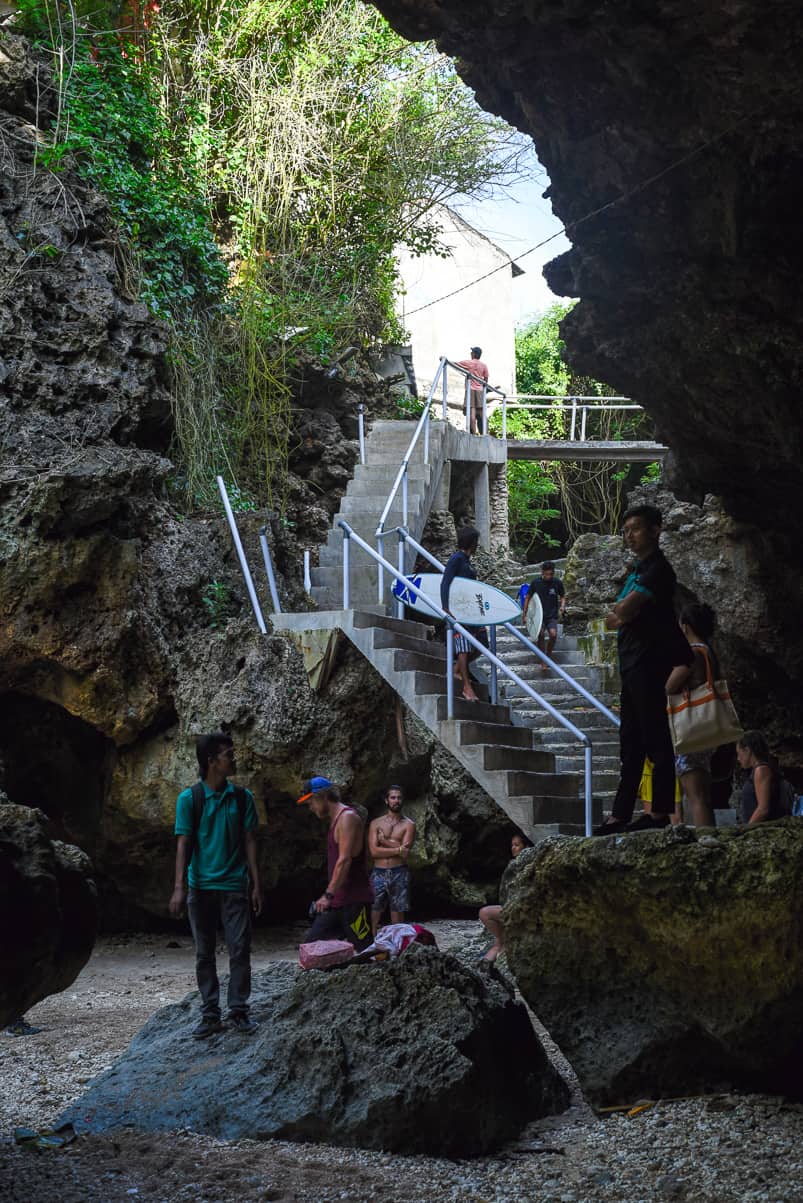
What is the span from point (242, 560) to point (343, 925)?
4.54 metres

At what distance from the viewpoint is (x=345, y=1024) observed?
5.27 m

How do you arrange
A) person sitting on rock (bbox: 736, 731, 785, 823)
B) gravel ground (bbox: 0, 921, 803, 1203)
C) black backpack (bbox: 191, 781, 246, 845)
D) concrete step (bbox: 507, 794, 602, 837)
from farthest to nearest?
concrete step (bbox: 507, 794, 602, 837) → black backpack (bbox: 191, 781, 246, 845) → person sitting on rock (bbox: 736, 731, 785, 823) → gravel ground (bbox: 0, 921, 803, 1203)

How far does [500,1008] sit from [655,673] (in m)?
1.83

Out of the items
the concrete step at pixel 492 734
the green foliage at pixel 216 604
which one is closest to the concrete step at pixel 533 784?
the concrete step at pixel 492 734

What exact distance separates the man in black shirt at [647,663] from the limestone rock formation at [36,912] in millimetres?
2458

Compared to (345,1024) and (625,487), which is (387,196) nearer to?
(625,487)

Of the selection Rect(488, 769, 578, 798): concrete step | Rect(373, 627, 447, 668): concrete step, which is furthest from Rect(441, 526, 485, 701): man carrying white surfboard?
Rect(488, 769, 578, 798): concrete step

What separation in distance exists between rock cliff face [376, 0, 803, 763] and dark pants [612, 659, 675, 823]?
1666mm

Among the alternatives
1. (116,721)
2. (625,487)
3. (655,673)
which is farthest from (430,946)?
(625,487)

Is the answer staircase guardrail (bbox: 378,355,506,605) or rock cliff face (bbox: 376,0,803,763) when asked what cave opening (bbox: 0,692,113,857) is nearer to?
staircase guardrail (bbox: 378,355,506,605)

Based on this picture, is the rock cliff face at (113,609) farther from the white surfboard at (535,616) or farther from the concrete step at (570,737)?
the white surfboard at (535,616)

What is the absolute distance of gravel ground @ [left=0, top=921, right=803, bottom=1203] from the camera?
4094 millimetres

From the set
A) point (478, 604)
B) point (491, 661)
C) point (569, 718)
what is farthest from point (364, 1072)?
point (569, 718)

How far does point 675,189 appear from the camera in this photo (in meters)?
5.30
